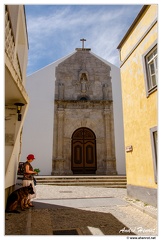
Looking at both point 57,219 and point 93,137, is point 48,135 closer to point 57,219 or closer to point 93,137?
point 93,137

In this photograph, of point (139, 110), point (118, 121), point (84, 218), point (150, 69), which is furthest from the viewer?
point (118, 121)

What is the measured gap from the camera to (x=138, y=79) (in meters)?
7.11

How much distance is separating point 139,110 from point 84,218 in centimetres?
401

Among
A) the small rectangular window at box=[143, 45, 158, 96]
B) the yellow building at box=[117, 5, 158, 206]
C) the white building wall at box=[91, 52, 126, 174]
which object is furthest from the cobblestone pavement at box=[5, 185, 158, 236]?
the white building wall at box=[91, 52, 126, 174]

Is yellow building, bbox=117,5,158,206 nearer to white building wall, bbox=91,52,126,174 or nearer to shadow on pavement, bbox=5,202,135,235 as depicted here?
shadow on pavement, bbox=5,202,135,235


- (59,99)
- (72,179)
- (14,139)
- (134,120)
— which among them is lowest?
(72,179)

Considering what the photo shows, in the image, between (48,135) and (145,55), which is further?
(48,135)

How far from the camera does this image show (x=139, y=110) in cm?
691

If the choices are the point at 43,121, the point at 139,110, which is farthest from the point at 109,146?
the point at 139,110

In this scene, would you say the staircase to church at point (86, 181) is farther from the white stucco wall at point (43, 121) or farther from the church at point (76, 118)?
the white stucco wall at point (43, 121)

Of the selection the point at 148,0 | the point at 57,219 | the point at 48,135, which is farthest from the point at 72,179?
the point at 148,0

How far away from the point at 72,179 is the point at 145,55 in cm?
754

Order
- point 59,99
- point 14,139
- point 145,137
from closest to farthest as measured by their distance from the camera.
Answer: point 14,139
point 145,137
point 59,99

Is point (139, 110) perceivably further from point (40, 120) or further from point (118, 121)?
point (40, 120)
